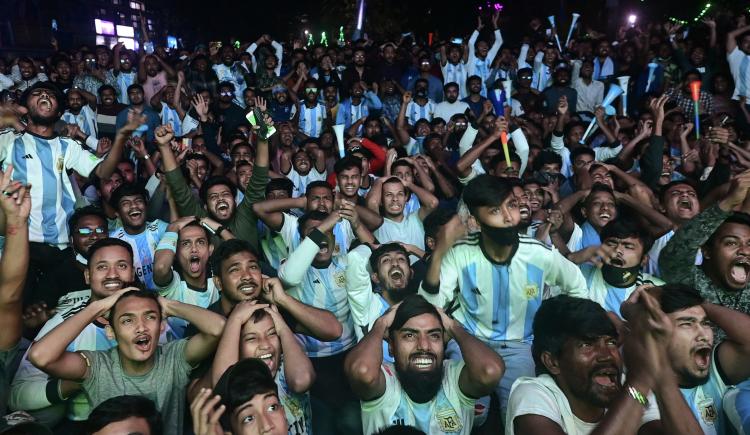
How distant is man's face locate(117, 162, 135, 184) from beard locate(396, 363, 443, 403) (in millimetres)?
4838

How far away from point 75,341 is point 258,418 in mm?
1841

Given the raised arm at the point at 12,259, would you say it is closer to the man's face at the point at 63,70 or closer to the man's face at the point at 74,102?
the man's face at the point at 74,102

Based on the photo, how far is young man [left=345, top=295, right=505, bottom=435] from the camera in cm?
328

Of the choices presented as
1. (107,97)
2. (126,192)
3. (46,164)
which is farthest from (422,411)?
(107,97)

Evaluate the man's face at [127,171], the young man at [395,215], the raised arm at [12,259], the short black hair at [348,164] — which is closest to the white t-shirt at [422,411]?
the raised arm at [12,259]

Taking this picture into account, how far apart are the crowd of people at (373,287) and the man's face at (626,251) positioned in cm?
2

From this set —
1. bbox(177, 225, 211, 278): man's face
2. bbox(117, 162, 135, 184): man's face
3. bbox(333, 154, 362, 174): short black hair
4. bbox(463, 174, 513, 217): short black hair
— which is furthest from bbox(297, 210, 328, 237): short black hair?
bbox(117, 162, 135, 184): man's face

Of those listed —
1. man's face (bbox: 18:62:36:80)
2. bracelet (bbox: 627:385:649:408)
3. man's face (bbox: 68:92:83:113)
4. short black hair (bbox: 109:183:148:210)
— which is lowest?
bracelet (bbox: 627:385:649:408)

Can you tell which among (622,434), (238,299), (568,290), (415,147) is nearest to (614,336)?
(622,434)

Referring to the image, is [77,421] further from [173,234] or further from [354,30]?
[354,30]

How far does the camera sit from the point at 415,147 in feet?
30.6

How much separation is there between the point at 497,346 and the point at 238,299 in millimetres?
1818

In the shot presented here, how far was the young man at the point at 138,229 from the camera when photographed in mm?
5290

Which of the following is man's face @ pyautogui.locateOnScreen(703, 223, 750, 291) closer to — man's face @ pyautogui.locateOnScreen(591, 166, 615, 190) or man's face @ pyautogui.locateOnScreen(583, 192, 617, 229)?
man's face @ pyautogui.locateOnScreen(583, 192, 617, 229)
